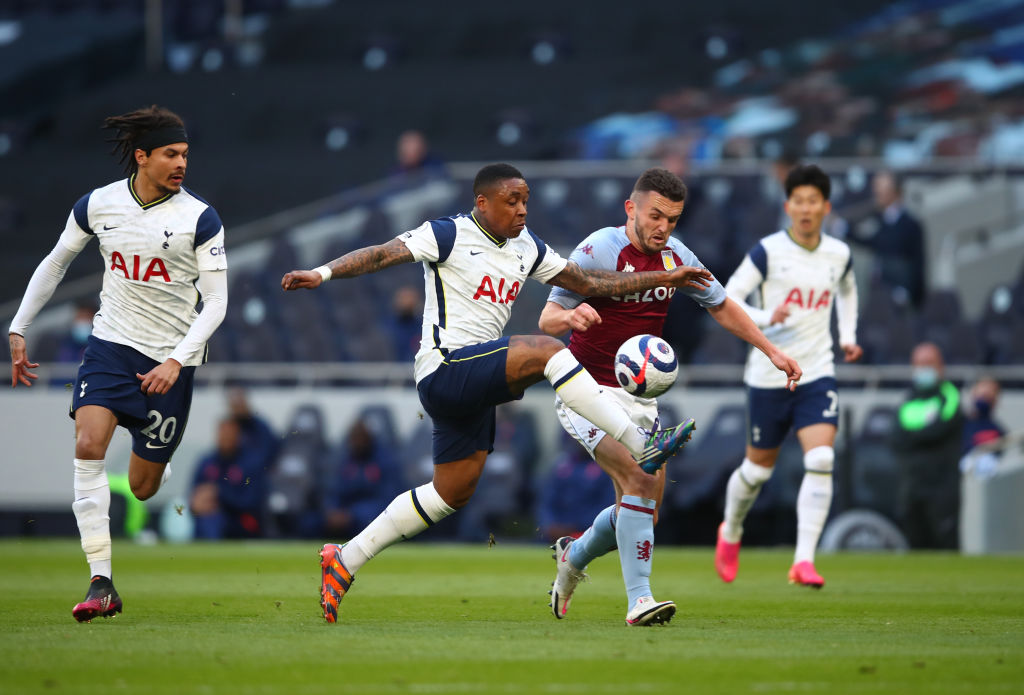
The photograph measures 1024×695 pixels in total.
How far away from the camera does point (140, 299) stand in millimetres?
7863

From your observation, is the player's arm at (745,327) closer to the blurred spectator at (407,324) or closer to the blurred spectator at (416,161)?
the blurred spectator at (407,324)

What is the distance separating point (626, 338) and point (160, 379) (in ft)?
7.98

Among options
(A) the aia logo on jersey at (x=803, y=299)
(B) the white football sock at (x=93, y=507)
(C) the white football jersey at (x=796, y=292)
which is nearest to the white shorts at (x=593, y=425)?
(B) the white football sock at (x=93, y=507)

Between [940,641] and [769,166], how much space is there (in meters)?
13.0

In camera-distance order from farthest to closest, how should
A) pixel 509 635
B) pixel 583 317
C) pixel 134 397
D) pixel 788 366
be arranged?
pixel 788 366 → pixel 134 397 → pixel 583 317 → pixel 509 635

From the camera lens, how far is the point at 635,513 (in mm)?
7211

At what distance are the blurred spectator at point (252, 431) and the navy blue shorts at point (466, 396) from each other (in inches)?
359

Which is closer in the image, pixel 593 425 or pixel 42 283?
pixel 593 425

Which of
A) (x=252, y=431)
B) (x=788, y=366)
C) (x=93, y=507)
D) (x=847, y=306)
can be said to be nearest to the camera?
(x=93, y=507)

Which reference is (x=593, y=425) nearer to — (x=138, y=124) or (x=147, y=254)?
(x=147, y=254)

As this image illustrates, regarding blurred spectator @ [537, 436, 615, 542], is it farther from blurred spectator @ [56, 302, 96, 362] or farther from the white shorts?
the white shorts

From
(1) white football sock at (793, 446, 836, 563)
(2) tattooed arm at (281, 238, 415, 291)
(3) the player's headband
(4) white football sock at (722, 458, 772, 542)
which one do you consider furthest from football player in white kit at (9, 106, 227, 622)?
(1) white football sock at (793, 446, 836, 563)

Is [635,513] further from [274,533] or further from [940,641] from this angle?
[274,533]

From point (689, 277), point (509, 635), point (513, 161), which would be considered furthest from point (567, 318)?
point (513, 161)
